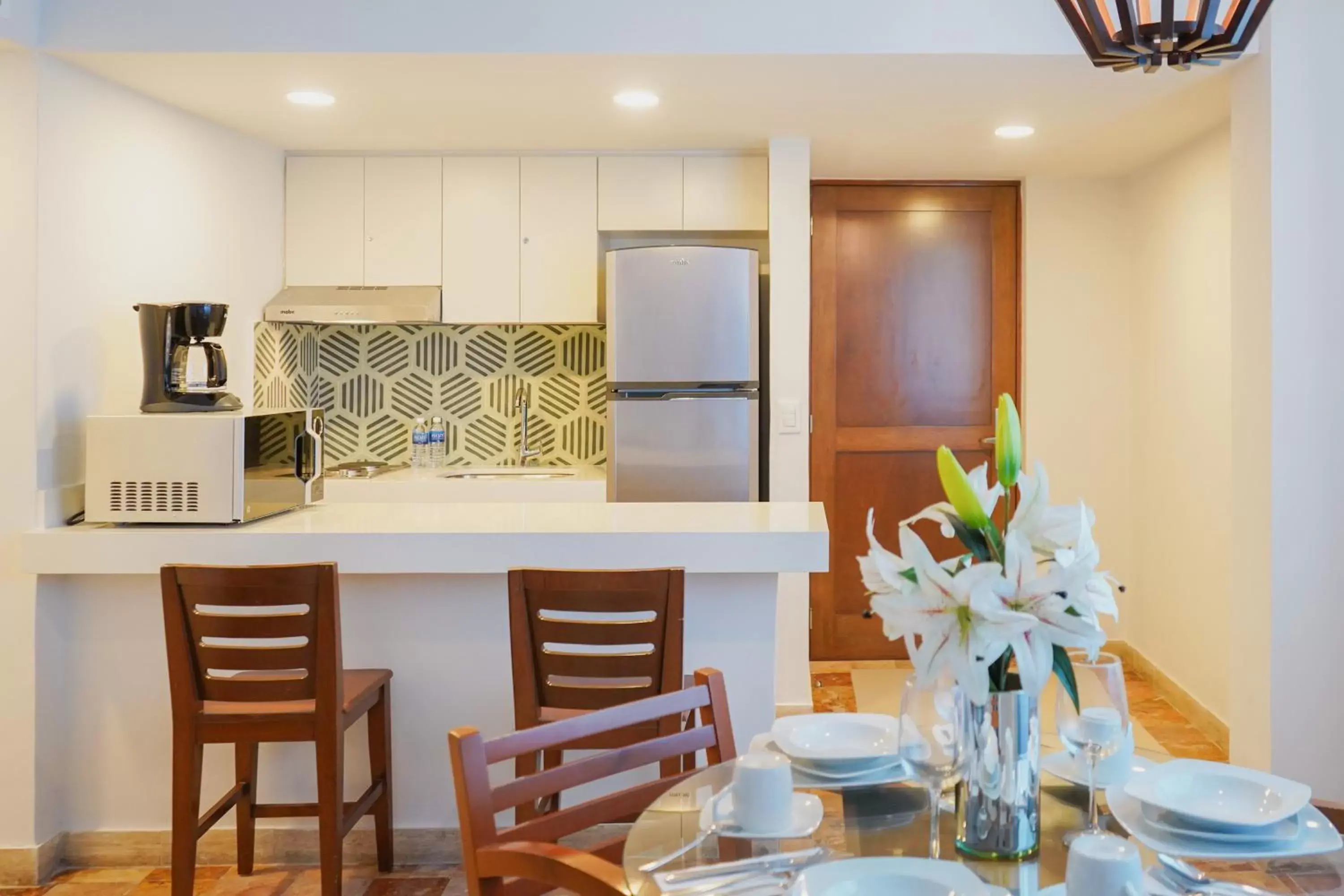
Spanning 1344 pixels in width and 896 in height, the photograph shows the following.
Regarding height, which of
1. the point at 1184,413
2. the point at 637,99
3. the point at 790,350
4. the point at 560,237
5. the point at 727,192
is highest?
the point at 637,99

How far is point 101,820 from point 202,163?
2165 millimetres

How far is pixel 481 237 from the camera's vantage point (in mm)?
4531

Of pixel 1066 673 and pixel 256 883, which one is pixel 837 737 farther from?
pixel 256 883

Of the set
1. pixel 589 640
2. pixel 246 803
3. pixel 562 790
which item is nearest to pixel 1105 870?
pixel 562 790

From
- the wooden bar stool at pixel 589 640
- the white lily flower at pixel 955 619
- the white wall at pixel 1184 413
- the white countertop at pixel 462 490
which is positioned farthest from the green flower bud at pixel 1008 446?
the white countertop at pixel 462 490

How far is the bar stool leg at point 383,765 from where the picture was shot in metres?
2.82

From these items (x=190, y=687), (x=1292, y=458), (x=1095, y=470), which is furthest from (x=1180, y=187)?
(x=190, y=687)

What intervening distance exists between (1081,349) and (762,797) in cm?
409

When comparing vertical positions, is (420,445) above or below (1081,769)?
above

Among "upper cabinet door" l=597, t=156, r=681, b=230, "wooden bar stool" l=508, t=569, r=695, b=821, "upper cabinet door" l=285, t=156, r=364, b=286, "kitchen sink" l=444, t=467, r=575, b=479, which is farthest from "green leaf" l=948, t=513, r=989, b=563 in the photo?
"upper cabinet door" l=285, t=156, r=364, b=286

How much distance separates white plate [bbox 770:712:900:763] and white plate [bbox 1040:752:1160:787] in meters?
0.22

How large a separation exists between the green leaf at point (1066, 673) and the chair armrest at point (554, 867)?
545mm

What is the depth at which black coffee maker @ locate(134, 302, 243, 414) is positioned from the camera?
3098 mm

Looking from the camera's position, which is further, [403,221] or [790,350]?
[403,221]
